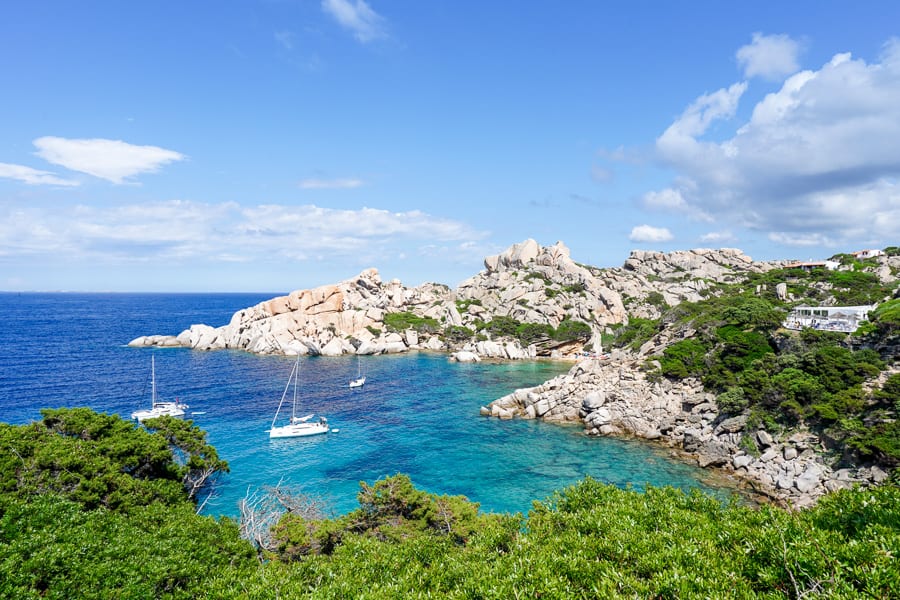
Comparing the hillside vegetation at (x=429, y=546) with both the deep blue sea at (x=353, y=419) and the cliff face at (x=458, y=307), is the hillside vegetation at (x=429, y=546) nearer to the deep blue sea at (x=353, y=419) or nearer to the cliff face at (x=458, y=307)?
the deep blue sea at (x=353, y=419)

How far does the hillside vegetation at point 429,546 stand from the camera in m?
8.05

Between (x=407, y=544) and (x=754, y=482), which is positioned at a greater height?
(x=407, y=544)

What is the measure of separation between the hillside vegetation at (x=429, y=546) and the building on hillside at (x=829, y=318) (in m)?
42.6

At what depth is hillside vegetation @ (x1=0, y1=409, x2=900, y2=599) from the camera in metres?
8.05

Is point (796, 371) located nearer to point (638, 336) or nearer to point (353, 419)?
point (638, 336)

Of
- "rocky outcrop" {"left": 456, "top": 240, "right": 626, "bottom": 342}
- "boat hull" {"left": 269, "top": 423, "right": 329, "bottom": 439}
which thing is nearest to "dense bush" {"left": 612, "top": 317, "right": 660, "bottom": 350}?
"rocky outcrop" {"left": 456, "top": 240, "right": 626, "bottom": 342}

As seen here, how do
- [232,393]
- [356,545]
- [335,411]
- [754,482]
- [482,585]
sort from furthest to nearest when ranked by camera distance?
Answer: [232,393]
[335,411]
[754,482]
[356,545]
[482,585]

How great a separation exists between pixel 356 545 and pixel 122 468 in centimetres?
1467

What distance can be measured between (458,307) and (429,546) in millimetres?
94044

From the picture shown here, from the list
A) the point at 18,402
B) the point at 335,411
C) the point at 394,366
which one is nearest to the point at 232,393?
the point at 335,411

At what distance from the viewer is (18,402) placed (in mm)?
48125

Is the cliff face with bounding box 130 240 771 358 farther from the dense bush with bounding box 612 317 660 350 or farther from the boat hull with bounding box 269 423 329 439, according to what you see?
the boat hull with bounding box 269 423 329 439

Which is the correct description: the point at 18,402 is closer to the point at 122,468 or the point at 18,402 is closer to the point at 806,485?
the point at 122,468

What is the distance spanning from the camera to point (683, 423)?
40094 mm
